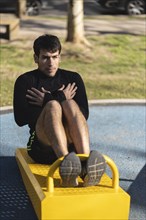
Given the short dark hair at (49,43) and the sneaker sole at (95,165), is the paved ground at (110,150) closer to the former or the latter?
the sneaker sole at (95,165)

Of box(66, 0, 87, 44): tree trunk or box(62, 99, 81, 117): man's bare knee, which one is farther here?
box(66, 0, 87, 44): tree trunk

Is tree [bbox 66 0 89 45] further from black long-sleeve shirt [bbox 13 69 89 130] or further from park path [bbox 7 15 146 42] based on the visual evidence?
black long-sleeve shirt [bbox 13 69 89 130]

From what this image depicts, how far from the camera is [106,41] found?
12.5 metres

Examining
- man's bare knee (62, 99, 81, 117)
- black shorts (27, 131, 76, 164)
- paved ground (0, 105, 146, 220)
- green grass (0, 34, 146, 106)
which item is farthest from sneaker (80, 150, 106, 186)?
green grass (0, 34, 146, 106)

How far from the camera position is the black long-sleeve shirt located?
4.71 meters

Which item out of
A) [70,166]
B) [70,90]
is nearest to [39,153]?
[70,90]

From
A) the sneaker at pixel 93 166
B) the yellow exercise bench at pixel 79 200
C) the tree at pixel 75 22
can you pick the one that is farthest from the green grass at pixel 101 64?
the sneaker at pixel 93 166

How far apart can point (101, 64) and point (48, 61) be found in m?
6.40

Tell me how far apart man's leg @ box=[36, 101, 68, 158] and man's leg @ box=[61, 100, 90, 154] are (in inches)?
3.2

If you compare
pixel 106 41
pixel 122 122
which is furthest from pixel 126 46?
pixel 122 122

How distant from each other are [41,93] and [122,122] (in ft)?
10.3

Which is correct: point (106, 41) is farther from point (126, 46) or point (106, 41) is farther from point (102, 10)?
point (102, 10)

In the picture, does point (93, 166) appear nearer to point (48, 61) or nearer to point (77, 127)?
point (77, 127)

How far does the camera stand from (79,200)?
403 cm
